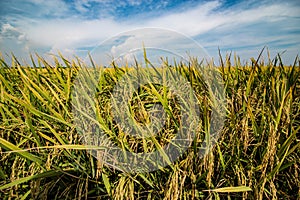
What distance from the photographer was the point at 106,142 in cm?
117

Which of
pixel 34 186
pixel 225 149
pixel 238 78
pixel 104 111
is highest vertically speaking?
pixel 238 78

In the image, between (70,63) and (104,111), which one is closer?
(104,111)

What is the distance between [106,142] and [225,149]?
1.82ft

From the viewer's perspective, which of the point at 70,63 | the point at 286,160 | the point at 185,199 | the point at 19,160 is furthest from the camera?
the point at 70,63

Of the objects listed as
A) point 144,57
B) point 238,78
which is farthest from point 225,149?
point 144,57

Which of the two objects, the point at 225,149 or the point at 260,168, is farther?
the point at 225,149

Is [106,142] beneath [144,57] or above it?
beneath

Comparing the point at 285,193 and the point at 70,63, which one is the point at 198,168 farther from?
the point at 70,63

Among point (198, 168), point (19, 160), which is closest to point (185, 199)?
point (198, 168)

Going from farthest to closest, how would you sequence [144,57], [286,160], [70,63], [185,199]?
[70,63] → [144,57] → [286,160] → [185,199]

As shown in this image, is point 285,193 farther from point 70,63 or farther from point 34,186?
point 70,63

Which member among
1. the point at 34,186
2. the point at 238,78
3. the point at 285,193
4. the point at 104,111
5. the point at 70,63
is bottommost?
the point at 285,193

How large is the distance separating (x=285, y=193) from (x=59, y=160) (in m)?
1.09

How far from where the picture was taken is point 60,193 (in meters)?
1.25
